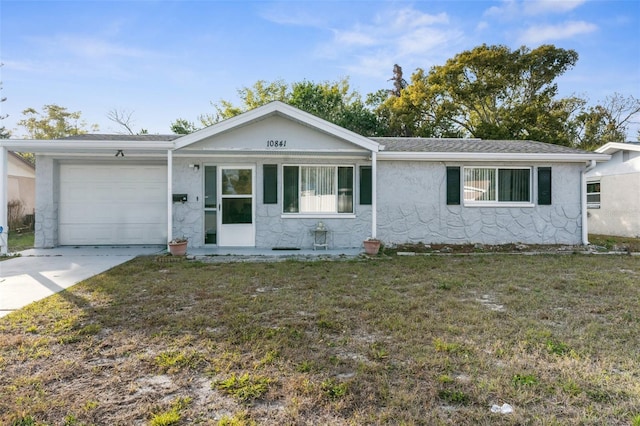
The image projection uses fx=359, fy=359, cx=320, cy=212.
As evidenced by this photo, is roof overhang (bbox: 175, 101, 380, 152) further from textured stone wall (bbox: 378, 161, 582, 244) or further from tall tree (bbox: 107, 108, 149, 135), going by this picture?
tall tree (bbox: 107, 108, 149, 135)

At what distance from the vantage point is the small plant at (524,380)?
2.78 metres

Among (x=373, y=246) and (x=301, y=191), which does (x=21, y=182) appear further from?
(x=373, y=246)

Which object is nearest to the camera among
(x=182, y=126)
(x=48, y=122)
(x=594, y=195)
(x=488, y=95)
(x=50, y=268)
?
(x=50, y=268)

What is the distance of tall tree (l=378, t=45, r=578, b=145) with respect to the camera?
22062 millimetres

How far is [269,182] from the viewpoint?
9750mm

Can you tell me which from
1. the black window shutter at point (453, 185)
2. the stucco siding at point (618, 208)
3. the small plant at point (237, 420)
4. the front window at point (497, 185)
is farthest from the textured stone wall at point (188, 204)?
the stucco siding at point (618, 208)

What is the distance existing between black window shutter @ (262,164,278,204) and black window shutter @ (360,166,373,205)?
2403 mm

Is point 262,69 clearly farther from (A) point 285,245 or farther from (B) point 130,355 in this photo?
(B) point 130,355

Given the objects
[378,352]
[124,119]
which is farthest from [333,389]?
[124,119]

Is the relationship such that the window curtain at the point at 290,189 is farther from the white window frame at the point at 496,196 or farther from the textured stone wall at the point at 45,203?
the textured stone wall at the point at 45,203

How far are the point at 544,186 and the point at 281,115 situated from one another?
7.76m

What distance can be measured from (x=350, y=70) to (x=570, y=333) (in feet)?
99.8

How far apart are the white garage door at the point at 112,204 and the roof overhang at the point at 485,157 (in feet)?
21.7

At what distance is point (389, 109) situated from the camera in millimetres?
26297
